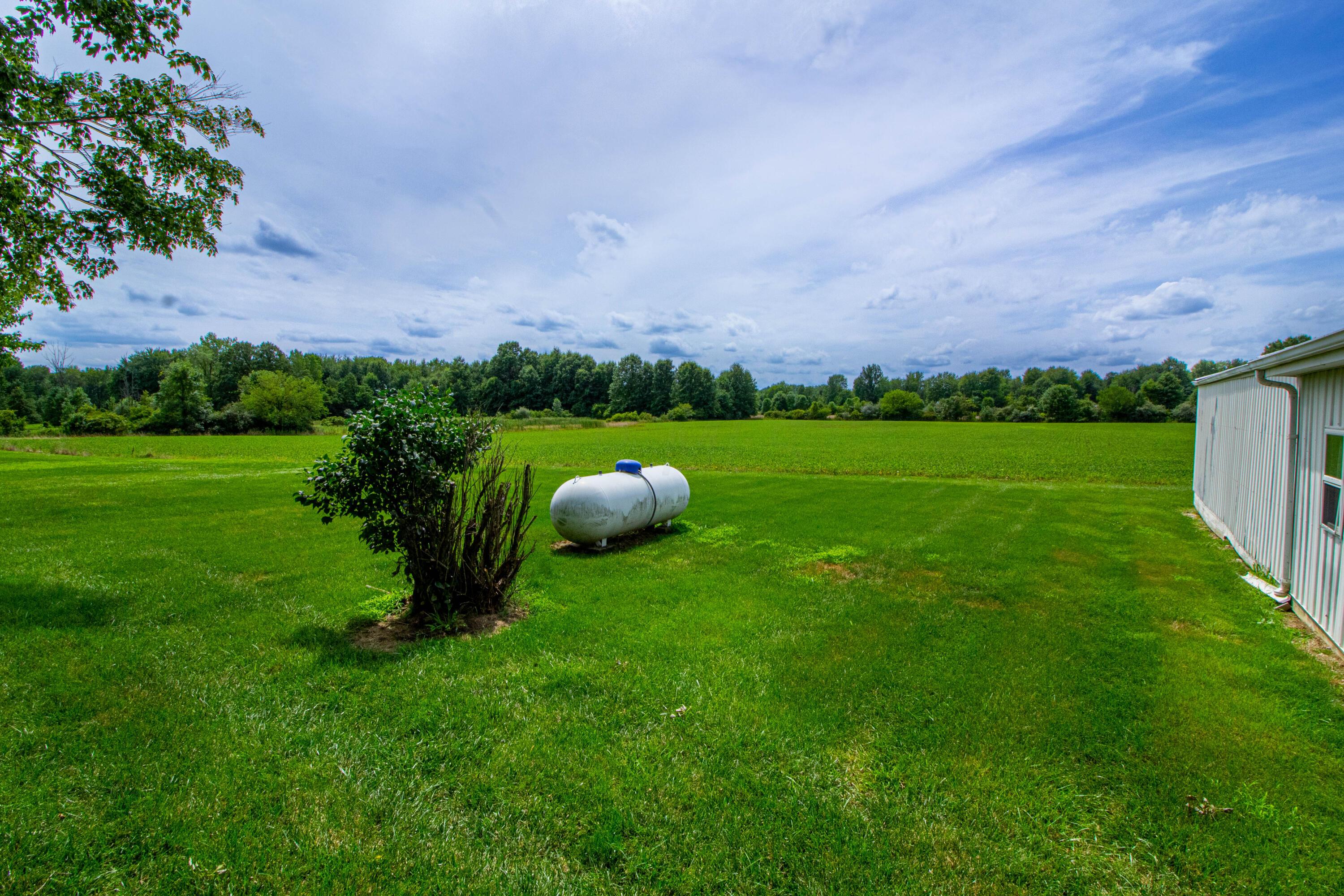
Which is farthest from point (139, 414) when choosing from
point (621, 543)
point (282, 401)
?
point (621, 543)

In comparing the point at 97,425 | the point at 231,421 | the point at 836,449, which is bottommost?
the point at 836,449

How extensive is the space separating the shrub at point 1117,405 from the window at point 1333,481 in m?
102

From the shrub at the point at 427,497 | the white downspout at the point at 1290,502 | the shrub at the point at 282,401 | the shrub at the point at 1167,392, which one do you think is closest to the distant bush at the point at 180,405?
the shrub at the point at 282,401

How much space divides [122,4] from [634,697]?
12852 mm

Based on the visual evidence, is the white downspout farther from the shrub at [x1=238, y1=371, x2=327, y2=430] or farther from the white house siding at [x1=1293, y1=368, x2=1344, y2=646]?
the shrub at [x1=238, y1=371, x2=327, y2=430]

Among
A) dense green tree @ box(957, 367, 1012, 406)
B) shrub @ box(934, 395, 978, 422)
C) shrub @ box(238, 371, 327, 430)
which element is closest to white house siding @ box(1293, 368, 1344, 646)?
shrub @ box(238, 371, 327, 430)

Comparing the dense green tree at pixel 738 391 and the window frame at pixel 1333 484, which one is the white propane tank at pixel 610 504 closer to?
the window frame at pixel 1333 484

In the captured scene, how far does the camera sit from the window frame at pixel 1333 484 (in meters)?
6.27

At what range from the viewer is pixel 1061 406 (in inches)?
3585

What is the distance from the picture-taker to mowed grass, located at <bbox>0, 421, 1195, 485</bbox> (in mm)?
27609

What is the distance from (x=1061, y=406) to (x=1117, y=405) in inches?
288

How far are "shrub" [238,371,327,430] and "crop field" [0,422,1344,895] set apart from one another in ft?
238

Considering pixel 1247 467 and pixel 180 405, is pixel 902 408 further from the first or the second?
pixel 180 405

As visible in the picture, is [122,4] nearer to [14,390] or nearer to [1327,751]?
[1327,751]
